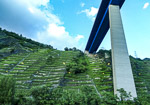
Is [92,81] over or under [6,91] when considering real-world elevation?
over

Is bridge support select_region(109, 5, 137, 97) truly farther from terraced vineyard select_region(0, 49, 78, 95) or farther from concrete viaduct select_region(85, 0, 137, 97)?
terraced vineyard select_region(0, 49, 78, 95)

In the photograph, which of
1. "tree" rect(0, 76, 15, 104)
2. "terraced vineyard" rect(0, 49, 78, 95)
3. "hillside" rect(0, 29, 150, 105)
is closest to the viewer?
"tree" rect(0, 76, 15, 104)

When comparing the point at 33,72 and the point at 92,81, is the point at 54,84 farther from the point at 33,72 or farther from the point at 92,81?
the point at 92,81

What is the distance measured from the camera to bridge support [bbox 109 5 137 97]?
1350 cm

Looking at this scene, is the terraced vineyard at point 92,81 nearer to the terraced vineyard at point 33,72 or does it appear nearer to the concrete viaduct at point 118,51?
the terraced vineyard at point 33,72

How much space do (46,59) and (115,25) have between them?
73.1 feet

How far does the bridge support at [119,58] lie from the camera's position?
13504mm

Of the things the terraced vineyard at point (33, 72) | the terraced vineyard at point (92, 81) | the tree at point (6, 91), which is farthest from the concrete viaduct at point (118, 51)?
the tree at point (6, 91)

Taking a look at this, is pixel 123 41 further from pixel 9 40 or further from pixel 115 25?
pixel 9 40

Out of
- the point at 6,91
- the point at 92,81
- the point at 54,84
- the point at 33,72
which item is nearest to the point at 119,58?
the point at 92,81

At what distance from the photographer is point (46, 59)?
30.8 m

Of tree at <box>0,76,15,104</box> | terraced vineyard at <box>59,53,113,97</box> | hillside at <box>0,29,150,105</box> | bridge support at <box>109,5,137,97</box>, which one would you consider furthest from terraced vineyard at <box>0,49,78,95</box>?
bridge support at <box>109,5,137,97</box>

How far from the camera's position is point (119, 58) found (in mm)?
15148

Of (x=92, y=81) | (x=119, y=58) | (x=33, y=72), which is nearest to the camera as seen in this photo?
(x=119, y=58)
